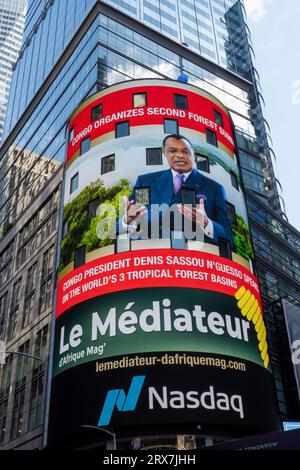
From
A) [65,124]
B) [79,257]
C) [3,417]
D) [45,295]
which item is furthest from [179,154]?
[3,417]

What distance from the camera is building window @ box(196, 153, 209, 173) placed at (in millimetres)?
42969

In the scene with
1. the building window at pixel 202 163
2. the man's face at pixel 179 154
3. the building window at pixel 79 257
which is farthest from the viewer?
the building window at pixel 202 163

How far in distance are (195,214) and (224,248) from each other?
3.29 metres

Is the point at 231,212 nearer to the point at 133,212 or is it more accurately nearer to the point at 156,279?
the point at 133,212

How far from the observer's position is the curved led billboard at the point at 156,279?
1316 inches

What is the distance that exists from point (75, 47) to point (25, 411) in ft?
151

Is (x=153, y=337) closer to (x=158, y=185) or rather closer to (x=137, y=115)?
(x=158, y=185)

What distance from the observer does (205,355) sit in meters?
34.6

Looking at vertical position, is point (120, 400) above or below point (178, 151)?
below

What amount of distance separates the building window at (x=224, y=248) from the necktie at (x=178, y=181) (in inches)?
193

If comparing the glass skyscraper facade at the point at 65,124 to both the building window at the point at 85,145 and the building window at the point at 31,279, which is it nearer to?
the building window at the point at 31,279

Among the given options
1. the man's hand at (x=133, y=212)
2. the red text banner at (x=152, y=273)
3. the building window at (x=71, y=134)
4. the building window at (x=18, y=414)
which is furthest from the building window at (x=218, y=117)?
the building window at (x=18, y=414)

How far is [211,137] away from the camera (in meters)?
45.7

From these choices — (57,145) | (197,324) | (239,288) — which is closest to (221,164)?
(239,288)
